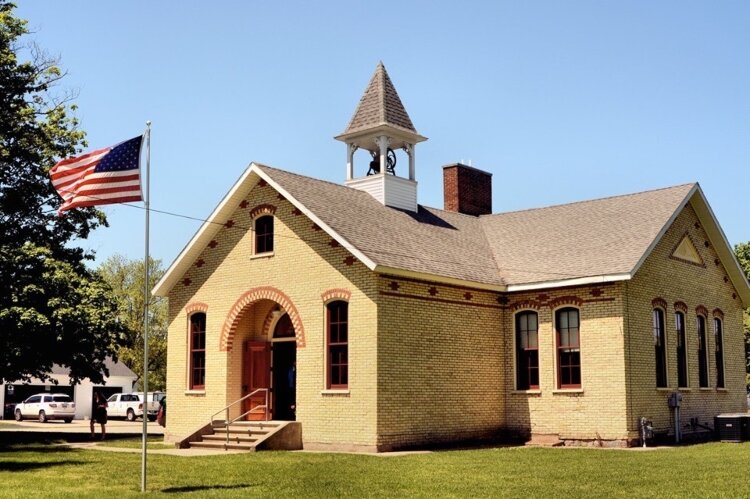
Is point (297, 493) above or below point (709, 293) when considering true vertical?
below

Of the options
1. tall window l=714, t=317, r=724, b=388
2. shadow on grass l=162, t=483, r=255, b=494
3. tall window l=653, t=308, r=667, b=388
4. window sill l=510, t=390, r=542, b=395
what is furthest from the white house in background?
shadow on grass l=162, t=483, r=255, b=494

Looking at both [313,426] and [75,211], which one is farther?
[75,211]

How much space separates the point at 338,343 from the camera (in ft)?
75.7

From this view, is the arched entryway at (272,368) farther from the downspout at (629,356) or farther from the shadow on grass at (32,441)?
the downspout at (629,356)

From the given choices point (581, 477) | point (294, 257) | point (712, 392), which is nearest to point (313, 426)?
point (294, 257)

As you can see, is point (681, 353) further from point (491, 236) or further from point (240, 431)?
point (240, 431)

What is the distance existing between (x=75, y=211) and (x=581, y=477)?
21.6 metres

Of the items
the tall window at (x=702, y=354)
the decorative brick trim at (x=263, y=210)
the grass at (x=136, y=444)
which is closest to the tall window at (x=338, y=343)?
the decorative brick trim at (x=263, y=210)

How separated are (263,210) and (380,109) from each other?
5844mm

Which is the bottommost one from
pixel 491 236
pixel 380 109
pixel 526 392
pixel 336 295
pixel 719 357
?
pixel 526 392

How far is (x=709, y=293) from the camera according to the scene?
96.0 feet

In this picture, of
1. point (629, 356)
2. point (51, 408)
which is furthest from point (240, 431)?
point (51, 408)

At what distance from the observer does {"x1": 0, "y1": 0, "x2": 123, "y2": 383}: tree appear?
2797 cm

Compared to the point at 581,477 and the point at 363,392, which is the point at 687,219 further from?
the point at 581,477
